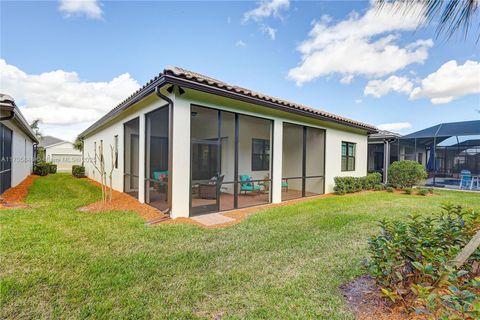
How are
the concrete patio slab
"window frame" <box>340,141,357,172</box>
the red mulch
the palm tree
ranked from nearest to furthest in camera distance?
1. the palm tree
2. the concrete patio slab
3. the red mulch
4. "window frame" <box>340,141,357,172</box>

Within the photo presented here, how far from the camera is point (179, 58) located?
11.3m

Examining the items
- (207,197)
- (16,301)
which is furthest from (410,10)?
(207,197)

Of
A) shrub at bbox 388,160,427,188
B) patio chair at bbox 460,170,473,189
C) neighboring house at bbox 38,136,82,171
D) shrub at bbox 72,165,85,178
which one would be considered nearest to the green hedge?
shrub at bbox 388,160,427,188

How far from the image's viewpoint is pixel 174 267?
10.8ft

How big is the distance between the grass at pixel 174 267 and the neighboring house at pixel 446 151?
38.9 feet

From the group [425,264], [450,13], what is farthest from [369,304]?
[450,13]

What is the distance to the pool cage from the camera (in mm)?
13914

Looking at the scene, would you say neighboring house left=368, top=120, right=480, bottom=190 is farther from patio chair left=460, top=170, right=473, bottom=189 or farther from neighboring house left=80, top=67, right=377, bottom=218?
neighboring house left=80, top=67, right=377, bottom=218

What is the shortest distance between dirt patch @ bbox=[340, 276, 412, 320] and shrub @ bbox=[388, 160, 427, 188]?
38.3ft

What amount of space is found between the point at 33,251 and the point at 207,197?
14.6 feet

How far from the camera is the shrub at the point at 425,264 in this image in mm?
1845

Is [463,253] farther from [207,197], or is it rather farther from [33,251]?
[207,197]

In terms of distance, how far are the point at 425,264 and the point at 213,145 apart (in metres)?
7.15

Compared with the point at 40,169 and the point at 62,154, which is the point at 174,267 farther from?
the point at 62,154
